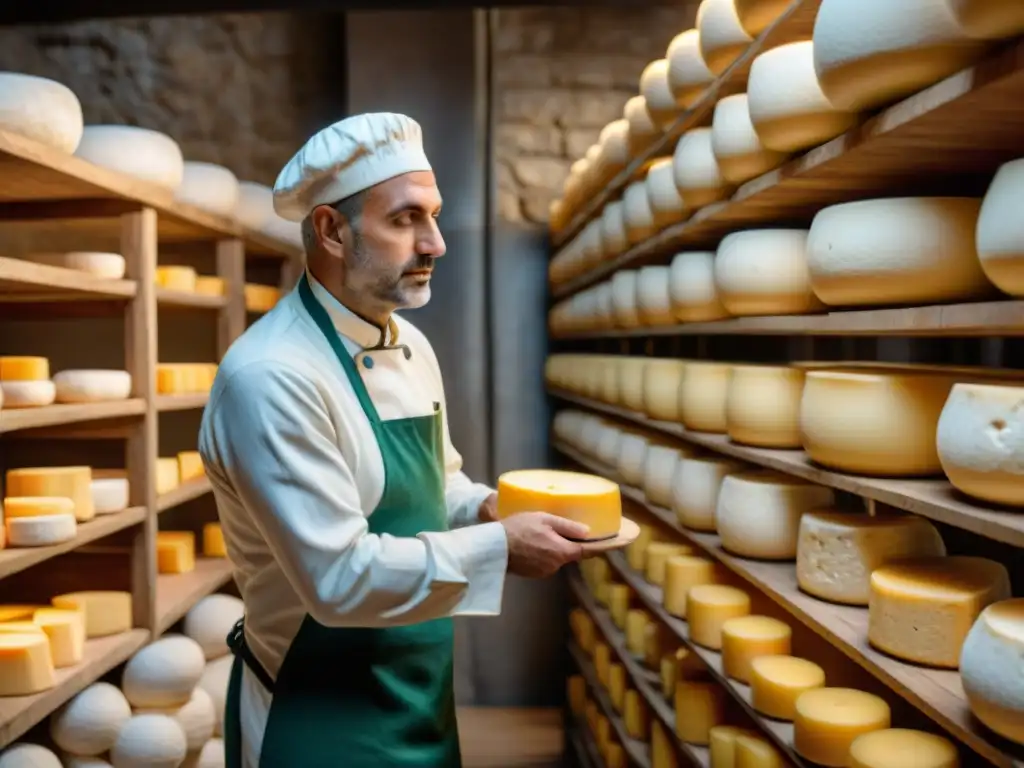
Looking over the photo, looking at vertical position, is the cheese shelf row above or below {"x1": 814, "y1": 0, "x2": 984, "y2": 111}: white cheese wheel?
below

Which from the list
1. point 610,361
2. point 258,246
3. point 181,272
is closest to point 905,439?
point 610,361

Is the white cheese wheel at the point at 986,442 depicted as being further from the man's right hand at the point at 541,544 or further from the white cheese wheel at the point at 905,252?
the man's right hand at the point at 541,544

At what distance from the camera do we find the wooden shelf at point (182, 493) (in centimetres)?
259

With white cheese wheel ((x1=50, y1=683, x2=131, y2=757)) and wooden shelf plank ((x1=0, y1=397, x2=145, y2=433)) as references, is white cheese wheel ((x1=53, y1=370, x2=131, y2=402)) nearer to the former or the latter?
wooden shelf plank ((x1=0, y1=397, x2=145, y2=433))

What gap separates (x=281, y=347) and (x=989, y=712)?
1084 millimetres

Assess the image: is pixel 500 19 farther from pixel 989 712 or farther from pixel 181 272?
pixel 989 712

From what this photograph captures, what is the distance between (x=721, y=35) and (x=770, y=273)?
473 millimetres

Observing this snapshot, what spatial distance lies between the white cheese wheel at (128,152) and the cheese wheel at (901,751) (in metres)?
2.10

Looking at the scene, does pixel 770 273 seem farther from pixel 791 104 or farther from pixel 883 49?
pixel 883 49

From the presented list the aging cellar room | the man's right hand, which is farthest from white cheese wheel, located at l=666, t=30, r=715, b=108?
the man's right hand

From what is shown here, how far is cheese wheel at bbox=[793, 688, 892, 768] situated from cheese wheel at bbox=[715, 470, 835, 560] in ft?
1.03

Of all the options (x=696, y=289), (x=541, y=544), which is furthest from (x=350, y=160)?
(x=696, y=289)

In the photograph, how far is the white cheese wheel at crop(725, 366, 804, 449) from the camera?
1.66 metres

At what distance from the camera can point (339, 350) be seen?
160 cm
